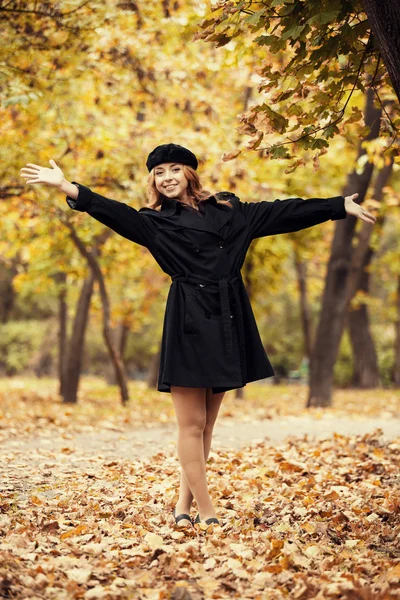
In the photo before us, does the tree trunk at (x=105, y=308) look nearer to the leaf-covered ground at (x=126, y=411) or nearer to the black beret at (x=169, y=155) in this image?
the leaf-covered ground at (x=126, y=411)

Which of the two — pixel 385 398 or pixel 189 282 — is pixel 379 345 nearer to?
pixel 385 398

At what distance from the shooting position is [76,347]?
619 inches

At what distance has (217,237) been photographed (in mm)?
4398

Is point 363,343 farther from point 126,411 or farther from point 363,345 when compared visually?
point 126,411

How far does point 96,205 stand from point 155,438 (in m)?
4.96

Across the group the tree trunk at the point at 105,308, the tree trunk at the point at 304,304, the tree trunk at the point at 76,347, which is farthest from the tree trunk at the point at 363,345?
the tree trunk at the point at 105,308

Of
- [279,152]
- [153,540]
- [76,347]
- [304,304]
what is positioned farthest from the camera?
[304,304]

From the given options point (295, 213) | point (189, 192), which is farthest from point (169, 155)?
point (295, 213)

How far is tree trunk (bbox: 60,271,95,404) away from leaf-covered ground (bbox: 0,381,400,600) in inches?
313

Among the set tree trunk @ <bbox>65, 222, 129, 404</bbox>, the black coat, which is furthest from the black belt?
tree trunk @ <bbox>65, 222, 129, 404</bbox>

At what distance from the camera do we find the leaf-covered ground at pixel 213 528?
137 inches

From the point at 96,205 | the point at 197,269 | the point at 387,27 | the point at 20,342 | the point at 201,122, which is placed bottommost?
the point at 20,342

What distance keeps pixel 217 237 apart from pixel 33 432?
573cm

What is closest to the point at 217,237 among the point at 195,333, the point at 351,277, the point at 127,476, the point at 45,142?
the point at 195,333
